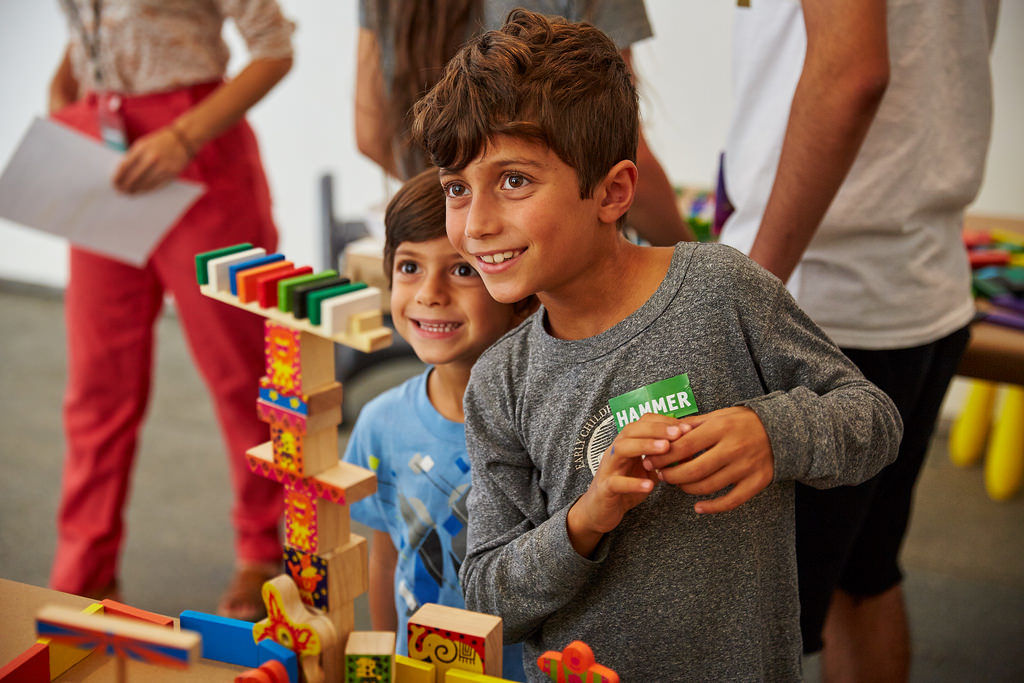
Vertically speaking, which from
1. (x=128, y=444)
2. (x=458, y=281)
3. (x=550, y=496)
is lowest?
(x=128, y=444)

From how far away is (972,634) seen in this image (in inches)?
81.7

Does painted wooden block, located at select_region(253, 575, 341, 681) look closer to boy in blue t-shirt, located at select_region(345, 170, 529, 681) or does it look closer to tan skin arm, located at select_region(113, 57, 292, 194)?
boy in blue t-shirt, located at select_region(345, 170, 529, 681)

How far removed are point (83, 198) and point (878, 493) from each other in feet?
4.91

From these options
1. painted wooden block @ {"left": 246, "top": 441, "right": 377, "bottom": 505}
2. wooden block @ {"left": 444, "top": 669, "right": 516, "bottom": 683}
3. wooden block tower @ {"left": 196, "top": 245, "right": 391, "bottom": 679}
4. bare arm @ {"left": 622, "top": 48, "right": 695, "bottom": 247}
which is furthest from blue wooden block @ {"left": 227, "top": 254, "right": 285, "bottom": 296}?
bare arm @ {"left": 622, "top": 48, "right": 695, "bottom": 247}

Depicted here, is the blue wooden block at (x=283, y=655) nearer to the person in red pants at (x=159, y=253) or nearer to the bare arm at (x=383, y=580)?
the bare arm at (x=383, y=580)

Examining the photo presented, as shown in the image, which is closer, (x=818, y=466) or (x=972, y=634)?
(x=818, y=466)

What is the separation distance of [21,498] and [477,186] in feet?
7.72

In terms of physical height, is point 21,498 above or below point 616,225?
below

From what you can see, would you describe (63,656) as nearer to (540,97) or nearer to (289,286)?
(289,286)

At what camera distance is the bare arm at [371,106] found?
1411mm

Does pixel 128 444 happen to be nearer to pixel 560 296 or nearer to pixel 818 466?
pixel 560 296

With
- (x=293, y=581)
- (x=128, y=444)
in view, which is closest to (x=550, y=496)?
(x=293, y=581)

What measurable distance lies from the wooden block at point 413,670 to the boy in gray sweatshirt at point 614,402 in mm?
96

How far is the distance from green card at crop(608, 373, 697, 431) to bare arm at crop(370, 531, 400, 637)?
60 centimetres
